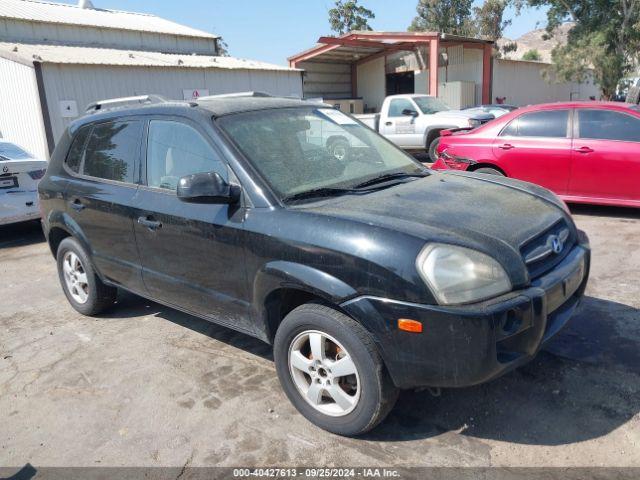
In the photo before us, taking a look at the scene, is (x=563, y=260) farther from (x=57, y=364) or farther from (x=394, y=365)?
(x=57, y=364)

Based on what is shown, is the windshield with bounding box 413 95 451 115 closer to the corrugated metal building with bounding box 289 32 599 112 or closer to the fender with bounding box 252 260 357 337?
the corrugated metal building with bounding box 289 32 599 112

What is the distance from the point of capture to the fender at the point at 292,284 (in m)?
2.72

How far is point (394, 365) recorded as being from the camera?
8.68 ft

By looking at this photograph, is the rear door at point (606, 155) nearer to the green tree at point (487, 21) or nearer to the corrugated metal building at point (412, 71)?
the corrugated metal building at point (412, 71)

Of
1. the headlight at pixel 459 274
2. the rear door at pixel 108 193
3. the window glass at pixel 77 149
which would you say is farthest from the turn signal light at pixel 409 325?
the window glass at pixel 77 149

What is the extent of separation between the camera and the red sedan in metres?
6.70

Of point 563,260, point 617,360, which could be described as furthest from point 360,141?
point 617,360

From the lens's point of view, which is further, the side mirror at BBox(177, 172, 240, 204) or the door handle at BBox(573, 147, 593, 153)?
the door handle at BBox(573, 147, 593, 153)

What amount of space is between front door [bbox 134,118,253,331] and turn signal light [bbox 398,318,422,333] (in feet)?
3.55

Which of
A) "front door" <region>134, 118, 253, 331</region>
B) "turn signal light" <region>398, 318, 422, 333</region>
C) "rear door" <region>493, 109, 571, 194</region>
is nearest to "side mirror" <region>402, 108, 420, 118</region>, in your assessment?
"rear door" <region>493, 109, 571, 194</region>

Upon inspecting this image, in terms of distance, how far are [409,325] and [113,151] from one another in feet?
9.49

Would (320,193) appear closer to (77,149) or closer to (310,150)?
(310,150)

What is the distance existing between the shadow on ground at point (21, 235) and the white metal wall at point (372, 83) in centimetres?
2117

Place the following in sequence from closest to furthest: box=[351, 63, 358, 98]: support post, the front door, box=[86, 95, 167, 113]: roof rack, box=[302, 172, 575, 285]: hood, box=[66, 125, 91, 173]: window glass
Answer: box=[302, 172, 575, 285]: hood
the front door
box=[86, 95, 167, 113]: roof rack
box=[66, 125, 91, 173]: window glass
box=[351, 63, 358, 98]: support post
